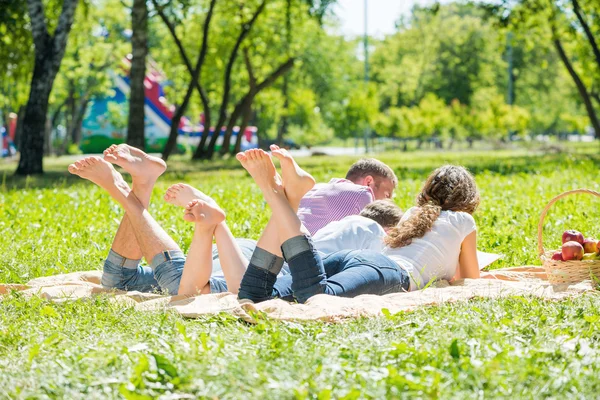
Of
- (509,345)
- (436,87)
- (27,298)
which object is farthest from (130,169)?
(436,87)

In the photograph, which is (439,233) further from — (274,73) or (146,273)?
(274,73)

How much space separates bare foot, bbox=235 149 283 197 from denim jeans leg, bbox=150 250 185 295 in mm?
754

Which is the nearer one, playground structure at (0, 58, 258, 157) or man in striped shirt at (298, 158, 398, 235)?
man in striped shirt at (298, 158, 398, 235)

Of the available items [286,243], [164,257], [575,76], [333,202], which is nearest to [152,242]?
[164,257]

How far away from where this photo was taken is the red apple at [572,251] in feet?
16.8

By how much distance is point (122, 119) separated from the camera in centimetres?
4025

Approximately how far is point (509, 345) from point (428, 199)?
79.0 inches

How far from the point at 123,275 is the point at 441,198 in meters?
2.08

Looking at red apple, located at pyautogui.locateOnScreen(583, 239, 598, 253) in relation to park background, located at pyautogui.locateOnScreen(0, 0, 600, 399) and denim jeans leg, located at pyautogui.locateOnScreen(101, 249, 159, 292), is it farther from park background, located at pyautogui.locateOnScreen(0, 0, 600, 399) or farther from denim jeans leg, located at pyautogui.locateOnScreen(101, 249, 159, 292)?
denim jeans leg, located at pyautogui.locateOnScreen(101, 249, 159, 292)

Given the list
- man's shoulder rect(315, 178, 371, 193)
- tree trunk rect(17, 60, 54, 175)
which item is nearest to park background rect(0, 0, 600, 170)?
tree trunk rect(17, 60, 54, 175)

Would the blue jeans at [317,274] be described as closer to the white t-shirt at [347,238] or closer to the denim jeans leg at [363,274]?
the denim jeans leg at [363,274]

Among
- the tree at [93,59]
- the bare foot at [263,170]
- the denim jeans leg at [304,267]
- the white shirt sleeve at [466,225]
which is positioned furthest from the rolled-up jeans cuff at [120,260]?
the tree at [93,59]

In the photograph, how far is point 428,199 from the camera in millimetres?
5359

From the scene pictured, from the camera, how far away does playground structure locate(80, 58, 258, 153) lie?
128 feet
